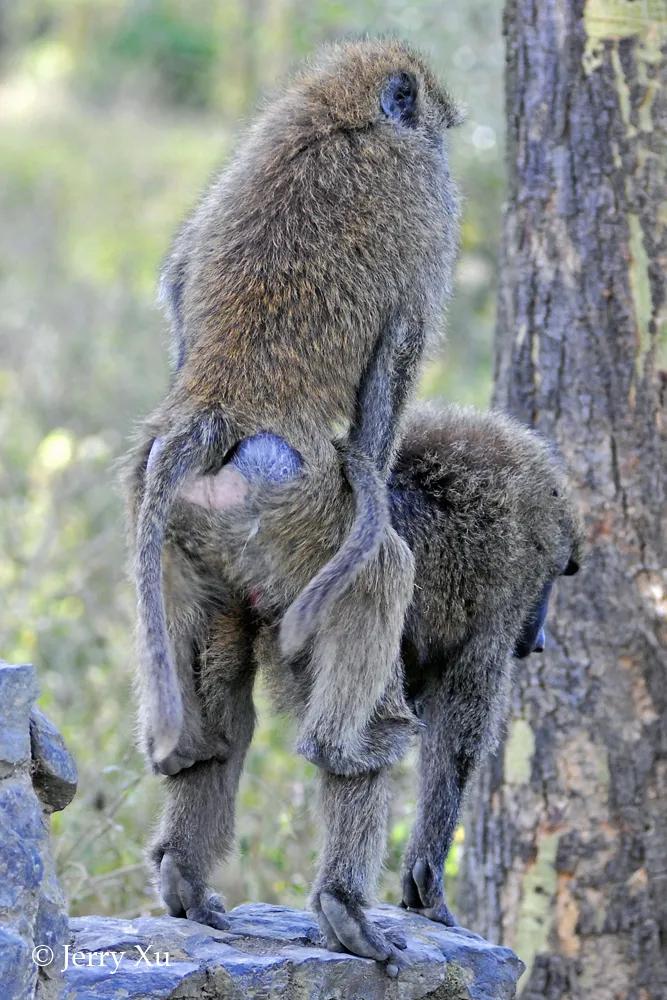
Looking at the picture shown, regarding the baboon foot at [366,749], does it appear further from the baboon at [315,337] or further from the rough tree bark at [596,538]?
the rough tree bark at [596,538]

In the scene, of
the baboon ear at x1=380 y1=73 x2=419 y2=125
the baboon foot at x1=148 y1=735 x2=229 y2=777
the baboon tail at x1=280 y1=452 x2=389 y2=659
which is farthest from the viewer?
the baboon ear at x1=380 y1=73 x2=419 y2=125

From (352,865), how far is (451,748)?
56cm

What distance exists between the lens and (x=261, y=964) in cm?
357

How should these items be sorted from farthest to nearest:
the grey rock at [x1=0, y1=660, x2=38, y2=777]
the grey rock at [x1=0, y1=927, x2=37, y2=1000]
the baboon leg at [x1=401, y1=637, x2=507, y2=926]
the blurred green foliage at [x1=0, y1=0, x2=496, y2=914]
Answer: the blurred green foliage at [x1=0, y1=0, x2=496, y2=914], the baboon leg at [x1=401, y1=637, x2=507, y2=926], the grey rock at [x1=0, y1=660, x2=38, y2=777], the grey rock at [x1=0, y1=927, x2=37, y2=1000]

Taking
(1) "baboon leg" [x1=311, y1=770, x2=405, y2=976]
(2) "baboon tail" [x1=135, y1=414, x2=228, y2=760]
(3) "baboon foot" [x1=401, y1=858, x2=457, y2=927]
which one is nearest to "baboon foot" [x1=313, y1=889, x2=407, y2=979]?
(1) "baboon leg" [x1=311, y1=770, x2=405, y2=976]

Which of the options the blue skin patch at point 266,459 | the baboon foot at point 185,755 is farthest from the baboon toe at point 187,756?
the blue skin patch at point 266,459

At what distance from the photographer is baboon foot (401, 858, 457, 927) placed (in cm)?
407

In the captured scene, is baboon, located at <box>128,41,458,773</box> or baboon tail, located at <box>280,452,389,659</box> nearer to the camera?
baboon tail, located at <box>280,452,389,659</box>

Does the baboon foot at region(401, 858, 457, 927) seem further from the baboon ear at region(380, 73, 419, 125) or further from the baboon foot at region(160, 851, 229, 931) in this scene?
the baboon ear at region(380, 73, 419, 125)

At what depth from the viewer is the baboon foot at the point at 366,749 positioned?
358 centimetres

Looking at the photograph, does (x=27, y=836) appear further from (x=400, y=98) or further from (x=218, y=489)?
(x=400, y=98)

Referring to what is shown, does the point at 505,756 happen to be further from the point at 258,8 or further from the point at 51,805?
the point at 258,8

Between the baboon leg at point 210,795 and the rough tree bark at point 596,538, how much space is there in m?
1.41

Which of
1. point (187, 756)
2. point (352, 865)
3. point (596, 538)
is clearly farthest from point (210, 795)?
point (596, 538)
